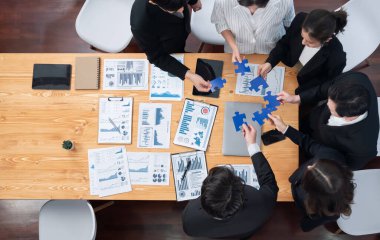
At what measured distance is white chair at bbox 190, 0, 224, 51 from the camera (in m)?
3.25

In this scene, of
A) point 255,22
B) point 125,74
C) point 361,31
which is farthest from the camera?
point 361,31

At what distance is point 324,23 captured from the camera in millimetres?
2113

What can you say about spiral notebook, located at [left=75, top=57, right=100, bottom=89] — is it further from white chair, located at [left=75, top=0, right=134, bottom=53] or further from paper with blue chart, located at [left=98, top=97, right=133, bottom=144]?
white chair, located at [left=75, top=0, right=134, bottom=53]

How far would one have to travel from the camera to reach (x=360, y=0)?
282cm

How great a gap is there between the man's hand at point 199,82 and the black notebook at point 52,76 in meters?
1.01

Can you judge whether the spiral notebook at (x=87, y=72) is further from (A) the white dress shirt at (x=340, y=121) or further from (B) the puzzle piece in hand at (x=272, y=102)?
(A) the white dress shirt at (x=340, y=121)

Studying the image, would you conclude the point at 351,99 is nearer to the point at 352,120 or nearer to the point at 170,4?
the point at 352,120

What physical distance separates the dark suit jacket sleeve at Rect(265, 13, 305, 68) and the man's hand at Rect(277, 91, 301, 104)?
25 cm

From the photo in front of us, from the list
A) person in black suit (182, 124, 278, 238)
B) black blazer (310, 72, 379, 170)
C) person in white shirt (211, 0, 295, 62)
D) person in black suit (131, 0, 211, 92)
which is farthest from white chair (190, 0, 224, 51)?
black blazer (310, 72, 379, 170)

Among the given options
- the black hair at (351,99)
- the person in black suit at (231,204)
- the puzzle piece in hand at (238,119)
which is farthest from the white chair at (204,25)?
the black hair at (351,99)

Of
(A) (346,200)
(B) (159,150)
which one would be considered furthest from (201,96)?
(A) (346,200)

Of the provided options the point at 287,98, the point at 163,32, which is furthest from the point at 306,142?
the point at 163,32

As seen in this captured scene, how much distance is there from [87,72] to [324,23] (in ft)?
5.99

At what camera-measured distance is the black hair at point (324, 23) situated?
2.12 m
